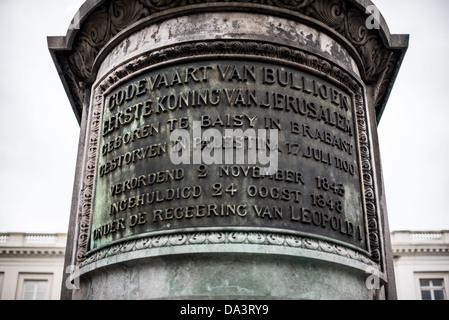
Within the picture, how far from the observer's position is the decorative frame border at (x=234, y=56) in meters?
5.55

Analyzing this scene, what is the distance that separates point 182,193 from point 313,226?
1385 millimetres

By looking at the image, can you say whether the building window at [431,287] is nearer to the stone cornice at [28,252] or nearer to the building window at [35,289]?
the stone cornice at [28,252]

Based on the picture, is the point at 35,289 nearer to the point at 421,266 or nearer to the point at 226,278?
the point at 421,266

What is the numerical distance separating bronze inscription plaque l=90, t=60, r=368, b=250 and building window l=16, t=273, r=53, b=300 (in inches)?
1150

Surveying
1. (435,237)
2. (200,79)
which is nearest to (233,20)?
(200,79)

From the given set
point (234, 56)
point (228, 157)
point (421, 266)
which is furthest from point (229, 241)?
point (421, 266)

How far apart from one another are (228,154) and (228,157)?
0.11 feet

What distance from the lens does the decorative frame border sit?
218 inches

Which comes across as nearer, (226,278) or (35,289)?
(226,278)
